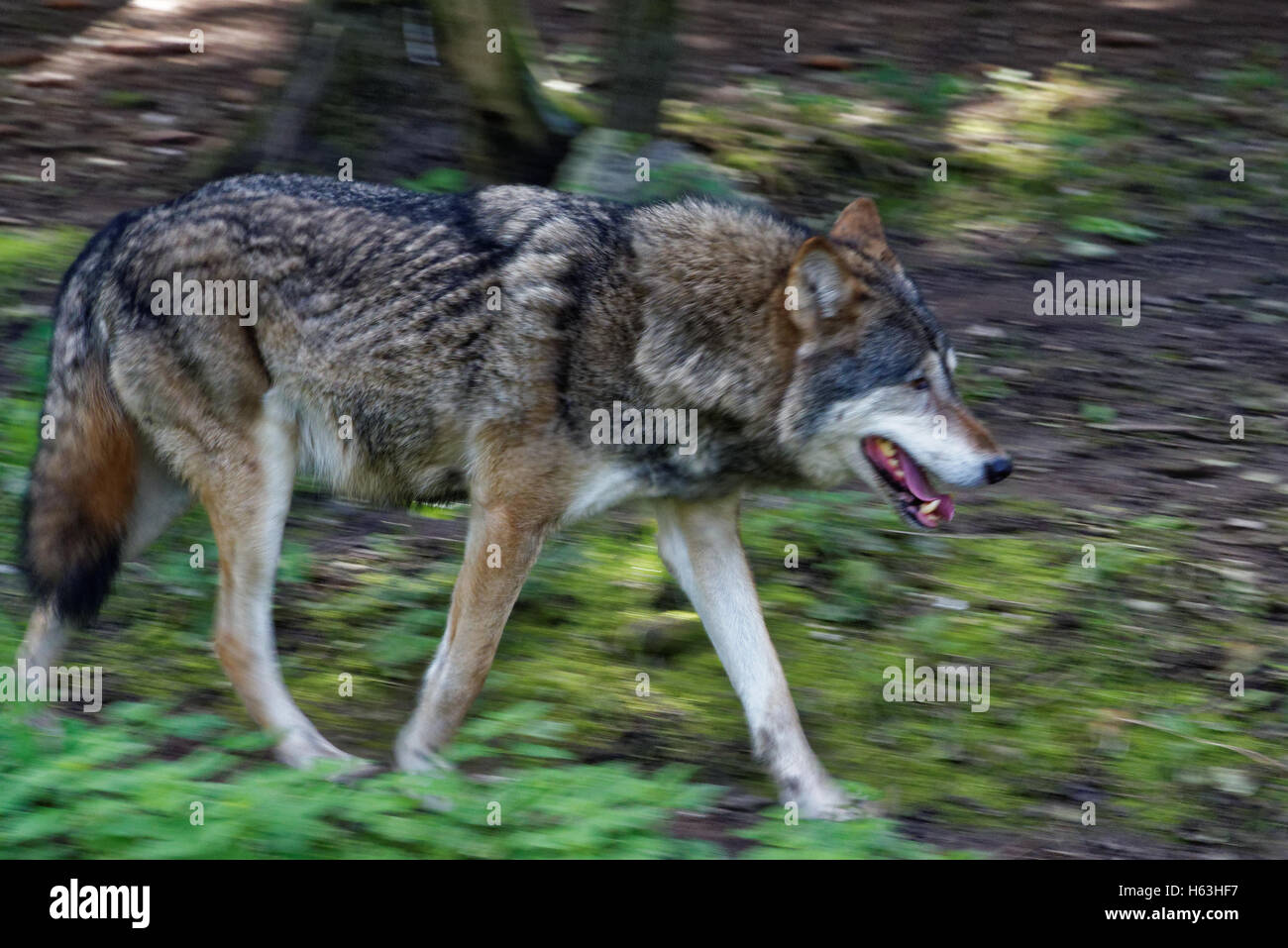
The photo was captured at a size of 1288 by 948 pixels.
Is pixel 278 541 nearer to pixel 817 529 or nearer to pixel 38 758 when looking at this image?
pixel 38 758

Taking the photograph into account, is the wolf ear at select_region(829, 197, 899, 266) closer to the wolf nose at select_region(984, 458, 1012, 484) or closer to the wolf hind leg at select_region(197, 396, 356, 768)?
the wolf nose at select_region(984, 458, 1012, 484)

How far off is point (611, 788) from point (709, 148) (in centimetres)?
588

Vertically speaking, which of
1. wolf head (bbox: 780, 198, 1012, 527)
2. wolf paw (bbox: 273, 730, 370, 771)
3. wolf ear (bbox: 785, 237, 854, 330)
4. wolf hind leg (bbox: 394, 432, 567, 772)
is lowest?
wolf paw (bbox: 273, 730, 370, 771)

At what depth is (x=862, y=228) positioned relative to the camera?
17.8ft

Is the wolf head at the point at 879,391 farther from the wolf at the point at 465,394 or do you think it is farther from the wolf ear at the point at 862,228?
the wolf ear at the point at 862,228

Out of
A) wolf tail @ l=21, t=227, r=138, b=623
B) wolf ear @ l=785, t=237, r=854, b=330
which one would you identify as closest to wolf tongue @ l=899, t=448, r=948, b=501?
wolf ear @ l=785, t=237, r=854, b=330

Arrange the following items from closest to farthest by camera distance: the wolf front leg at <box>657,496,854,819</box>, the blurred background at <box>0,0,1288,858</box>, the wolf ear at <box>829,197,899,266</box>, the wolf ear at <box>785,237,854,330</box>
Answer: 1. the blurred background at <box>0,0,1288,858</box>
2. the wolf ear at <box>785,237,854,330</box>
3. the wolf front leg at <box>657,496,854,819</box>
4. the wolf ear at <box>829,197,899,266</box>

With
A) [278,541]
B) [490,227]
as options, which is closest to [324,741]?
[278,541]

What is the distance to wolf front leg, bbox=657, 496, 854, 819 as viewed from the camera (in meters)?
4.91

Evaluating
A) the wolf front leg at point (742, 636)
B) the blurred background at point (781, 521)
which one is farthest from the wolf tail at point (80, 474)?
the wolf front leg at point (742, 636)

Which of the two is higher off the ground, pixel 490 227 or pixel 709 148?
pixel 709 148

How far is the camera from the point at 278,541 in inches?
201

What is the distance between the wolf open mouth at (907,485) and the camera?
494 cm

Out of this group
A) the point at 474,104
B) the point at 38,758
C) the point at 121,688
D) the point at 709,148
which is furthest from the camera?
the point at 709,148
